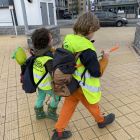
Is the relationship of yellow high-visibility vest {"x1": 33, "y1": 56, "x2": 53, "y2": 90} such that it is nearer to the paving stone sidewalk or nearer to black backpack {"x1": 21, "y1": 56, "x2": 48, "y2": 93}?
black backpack {"x1": 21, "y1": 56, "x2": 48, "y2": 93}

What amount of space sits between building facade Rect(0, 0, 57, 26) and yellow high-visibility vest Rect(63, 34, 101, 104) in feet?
31.4

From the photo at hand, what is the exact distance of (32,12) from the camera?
1141 centimetres

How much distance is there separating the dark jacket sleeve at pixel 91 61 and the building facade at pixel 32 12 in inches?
383

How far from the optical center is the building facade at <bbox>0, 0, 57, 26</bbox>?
11227mm

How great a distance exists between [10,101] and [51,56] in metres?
1.67

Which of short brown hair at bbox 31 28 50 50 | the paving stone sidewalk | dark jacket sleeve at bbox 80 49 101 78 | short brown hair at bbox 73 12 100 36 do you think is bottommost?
the paving stone sidewalk

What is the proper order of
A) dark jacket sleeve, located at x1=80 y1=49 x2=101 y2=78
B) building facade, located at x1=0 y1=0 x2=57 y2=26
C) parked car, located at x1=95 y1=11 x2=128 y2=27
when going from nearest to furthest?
1. dark jacket sleeve, located at x1=80 y1=49 x2=101 y2=78
2. building facade, located at x1=0 y1=0 x2=57 y2=26
3. parked car, located at x1=95 y1=11 x2=128 y2=27

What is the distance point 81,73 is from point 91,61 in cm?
21

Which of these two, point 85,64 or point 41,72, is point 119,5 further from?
point 85,64

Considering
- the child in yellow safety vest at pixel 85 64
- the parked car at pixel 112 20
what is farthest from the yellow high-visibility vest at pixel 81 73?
the parked car at pixel 112 20

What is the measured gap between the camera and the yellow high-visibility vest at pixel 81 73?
2.08 metres

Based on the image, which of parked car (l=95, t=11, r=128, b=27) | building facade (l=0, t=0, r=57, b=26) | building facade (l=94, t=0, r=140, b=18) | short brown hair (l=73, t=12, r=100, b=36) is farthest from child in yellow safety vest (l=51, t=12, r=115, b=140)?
building facade (l=94, t=0, r=140, b=18)

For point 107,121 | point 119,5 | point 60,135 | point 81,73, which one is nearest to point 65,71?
point 81,73

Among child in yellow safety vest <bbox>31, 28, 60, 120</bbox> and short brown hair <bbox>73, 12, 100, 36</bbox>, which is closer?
short brown hair <bbox>73, 12, 100, 36</bbox>
